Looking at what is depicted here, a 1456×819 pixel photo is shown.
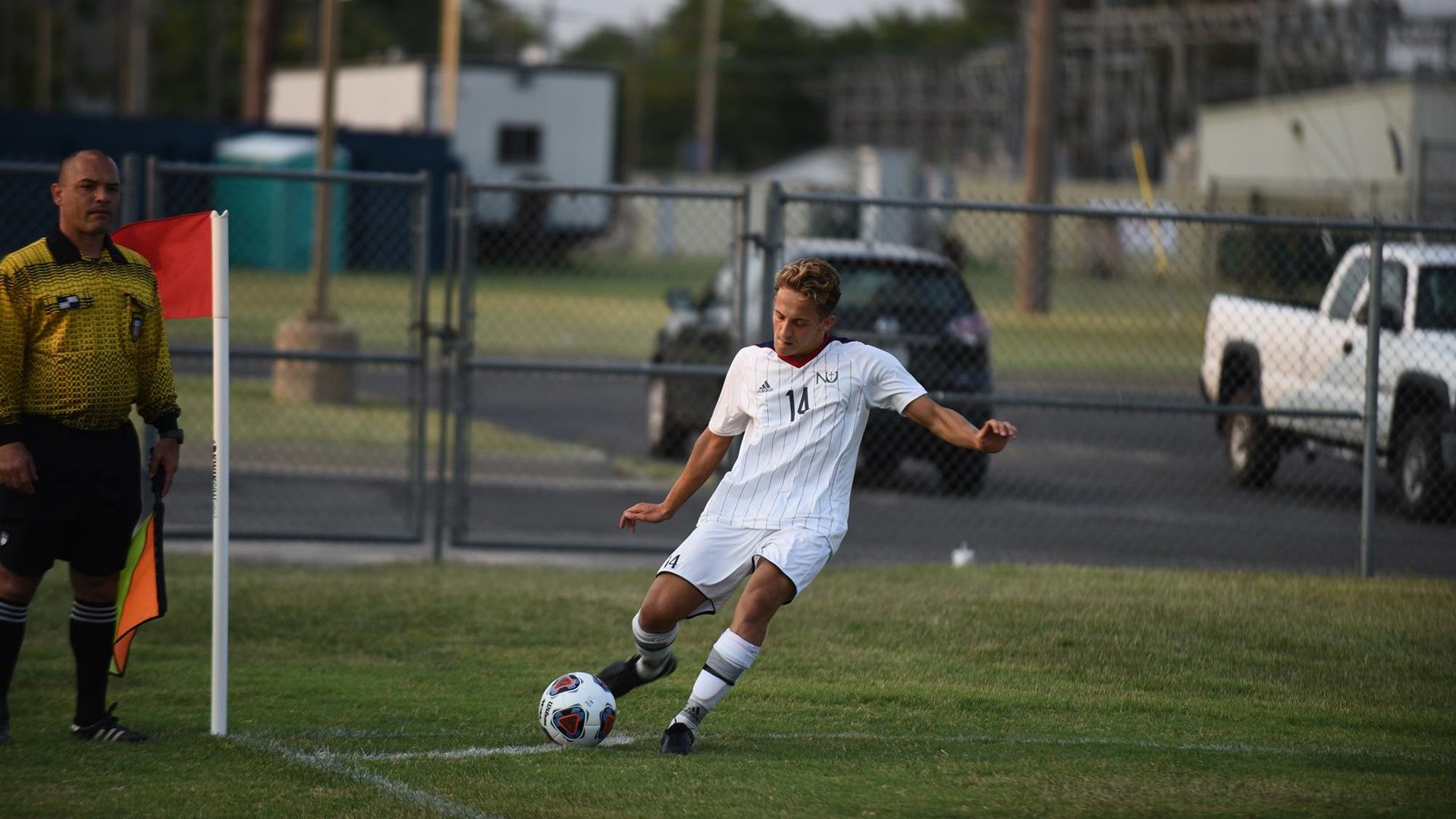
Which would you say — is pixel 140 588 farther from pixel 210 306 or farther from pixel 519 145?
pixel 519 145

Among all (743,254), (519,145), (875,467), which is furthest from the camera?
(519,145)

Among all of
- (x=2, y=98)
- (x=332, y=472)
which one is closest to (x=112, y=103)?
(x=2, y=98)

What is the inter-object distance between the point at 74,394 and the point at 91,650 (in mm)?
957

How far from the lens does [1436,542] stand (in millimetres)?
10828

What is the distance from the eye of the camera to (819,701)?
668 centimetres

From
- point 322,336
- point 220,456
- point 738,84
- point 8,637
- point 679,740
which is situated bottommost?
point 679,740

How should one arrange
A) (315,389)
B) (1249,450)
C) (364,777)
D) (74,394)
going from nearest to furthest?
(364,777)
(74,394)
(1249,450)
(315,389)

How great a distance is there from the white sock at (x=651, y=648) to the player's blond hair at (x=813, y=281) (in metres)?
1.26

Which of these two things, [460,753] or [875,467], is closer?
[460,753]

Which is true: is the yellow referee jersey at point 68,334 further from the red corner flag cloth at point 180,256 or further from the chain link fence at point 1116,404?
the chain link fence at point 1116,404

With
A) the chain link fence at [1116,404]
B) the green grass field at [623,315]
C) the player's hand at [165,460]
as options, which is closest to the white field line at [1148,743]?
the player's hand at [165,460]

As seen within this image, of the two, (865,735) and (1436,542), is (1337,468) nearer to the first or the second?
(1436,542)

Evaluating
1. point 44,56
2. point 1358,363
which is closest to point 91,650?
point 1358,363

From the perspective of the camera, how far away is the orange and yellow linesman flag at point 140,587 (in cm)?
577
